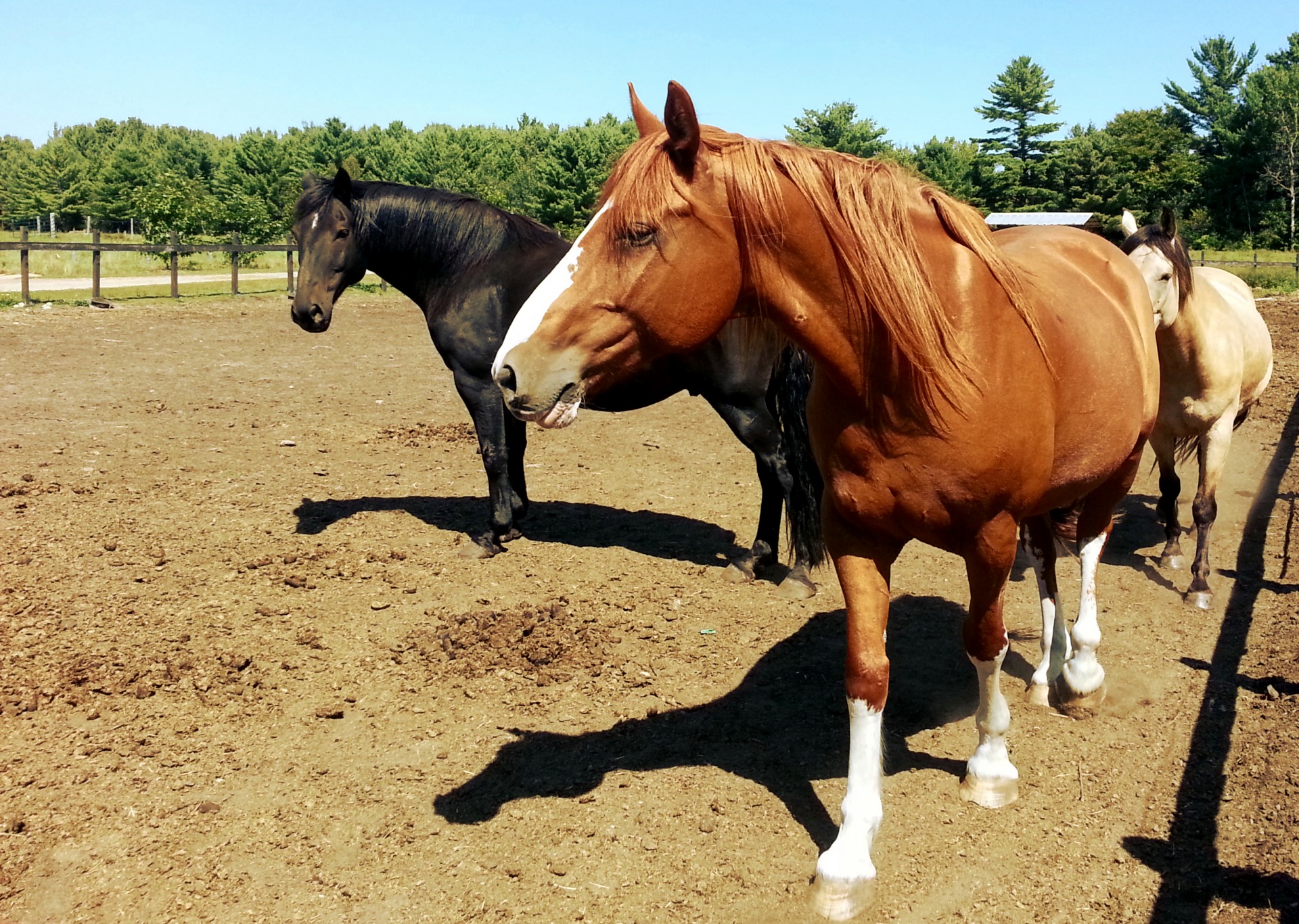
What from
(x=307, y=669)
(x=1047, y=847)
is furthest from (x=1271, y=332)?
(x=307, y=669)

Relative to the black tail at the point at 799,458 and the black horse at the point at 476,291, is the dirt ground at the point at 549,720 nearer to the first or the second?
the black tail at the point at 799,458

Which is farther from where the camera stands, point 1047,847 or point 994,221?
point 994,221

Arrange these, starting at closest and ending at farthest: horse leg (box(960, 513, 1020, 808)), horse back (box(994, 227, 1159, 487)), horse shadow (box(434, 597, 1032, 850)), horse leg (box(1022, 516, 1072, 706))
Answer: horse leg (box(960, 513, 1020, 808)), horse back (box(994, 227, 1159, 487)), horse shadow (box(434, 597, 1032, 850)), horse leg (box(1022, 516, 1072, 706))

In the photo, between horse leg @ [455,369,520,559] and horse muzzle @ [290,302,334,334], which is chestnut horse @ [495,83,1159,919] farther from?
horse muzzle @ [290,302,334,334]

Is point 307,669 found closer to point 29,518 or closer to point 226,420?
point 29,518

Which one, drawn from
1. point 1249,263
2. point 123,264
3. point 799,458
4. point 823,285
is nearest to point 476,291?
point 799,458

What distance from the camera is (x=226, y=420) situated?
8797mm

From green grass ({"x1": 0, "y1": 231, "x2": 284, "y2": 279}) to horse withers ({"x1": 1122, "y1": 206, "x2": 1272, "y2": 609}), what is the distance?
1078 inches

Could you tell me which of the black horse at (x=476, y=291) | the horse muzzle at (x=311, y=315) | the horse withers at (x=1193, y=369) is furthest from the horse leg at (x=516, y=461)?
the horse withers at (x=1193, y=369)

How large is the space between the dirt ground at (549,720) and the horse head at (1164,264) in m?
1.65

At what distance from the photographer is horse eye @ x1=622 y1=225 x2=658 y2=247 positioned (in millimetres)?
2221

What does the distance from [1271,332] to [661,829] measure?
1588 centimetres

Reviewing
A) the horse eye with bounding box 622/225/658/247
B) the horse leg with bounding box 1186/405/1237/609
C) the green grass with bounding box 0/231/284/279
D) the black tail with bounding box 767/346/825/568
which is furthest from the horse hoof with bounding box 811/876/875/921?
the green grass with bounding box 0/231/284/279

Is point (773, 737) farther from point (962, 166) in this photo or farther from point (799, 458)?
point (962, 166)
